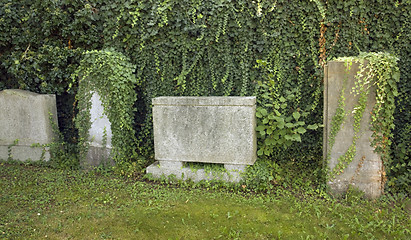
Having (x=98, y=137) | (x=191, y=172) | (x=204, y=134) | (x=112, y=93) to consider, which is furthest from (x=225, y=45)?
(x=98, y=137)

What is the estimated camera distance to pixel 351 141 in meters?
4.25

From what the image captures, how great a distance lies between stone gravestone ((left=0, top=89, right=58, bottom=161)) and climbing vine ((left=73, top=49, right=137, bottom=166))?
642mm

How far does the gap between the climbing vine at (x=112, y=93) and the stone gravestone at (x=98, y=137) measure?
57 mm

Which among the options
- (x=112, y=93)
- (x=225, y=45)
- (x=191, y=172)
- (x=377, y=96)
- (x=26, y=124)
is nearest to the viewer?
(x=377, y=96)

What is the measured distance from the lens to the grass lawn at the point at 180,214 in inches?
136

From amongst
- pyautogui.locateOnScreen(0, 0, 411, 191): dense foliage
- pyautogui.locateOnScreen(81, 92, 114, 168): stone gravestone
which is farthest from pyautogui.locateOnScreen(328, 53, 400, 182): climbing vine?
pyautogui.locateOnScreen(81, 92, 114, 168): stone gravestone

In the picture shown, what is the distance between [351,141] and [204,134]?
1.87m

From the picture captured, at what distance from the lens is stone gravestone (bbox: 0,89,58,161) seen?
5.59 metres

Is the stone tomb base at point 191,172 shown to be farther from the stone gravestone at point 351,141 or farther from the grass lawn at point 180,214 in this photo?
the stone gravestone at point 351,141

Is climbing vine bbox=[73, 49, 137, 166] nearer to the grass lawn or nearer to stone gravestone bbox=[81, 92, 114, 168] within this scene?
stone gravestone bbox=[81, 92, 114, 168]

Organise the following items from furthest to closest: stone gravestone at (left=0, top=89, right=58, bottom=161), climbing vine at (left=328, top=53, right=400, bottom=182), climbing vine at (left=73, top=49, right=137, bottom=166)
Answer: stone gravestone at (left=0, top=89, right=58, bottom=161)
climbing vine at (left=73, top=49, right=137, bottom=166)
climbing vine at (left=328, top=53, right=400, bottom=182)

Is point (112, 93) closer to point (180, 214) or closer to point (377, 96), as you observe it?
point (180, 214)

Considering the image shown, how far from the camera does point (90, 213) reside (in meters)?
3.88

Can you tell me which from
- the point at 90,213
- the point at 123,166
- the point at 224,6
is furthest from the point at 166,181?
the point at 224,6
